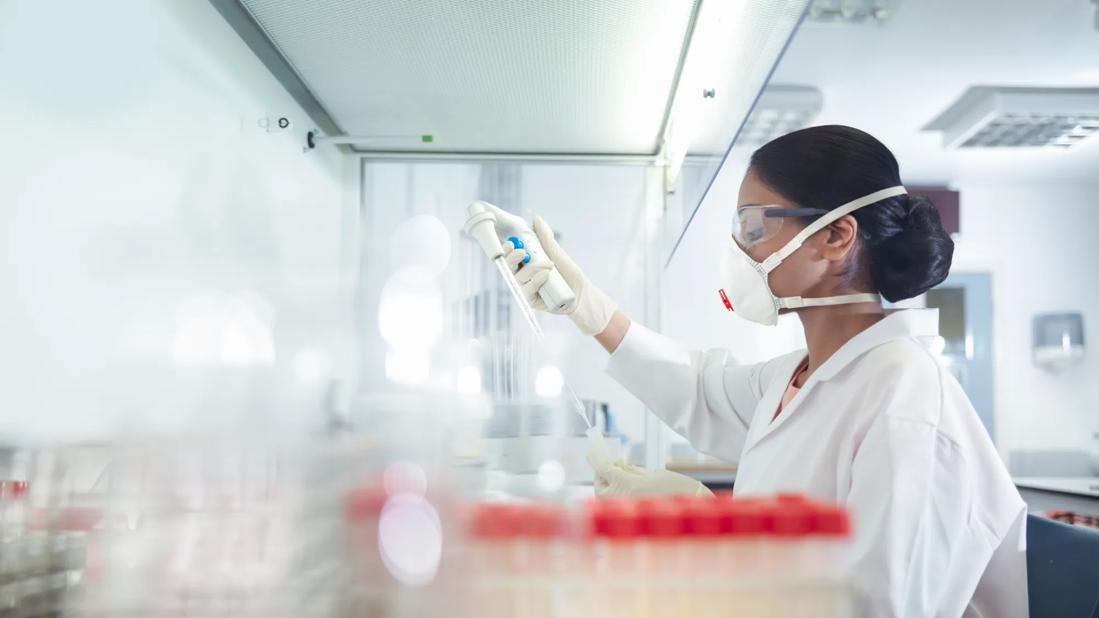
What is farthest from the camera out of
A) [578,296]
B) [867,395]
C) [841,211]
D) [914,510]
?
[578,296]

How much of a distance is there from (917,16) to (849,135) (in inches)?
90.0

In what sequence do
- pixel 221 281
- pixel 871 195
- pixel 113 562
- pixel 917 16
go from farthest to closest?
pixel 917 16 < pixel 221 281 < pixel 871 195 < pixel 113 562

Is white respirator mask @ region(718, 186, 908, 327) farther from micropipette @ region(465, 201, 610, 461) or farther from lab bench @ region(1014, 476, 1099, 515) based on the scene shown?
lab bench @ region(1014, 476, 1099, 515)

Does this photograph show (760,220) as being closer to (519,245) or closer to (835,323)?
(835,323)

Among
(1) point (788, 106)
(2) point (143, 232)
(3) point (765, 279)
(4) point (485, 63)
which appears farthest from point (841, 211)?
(1) point (788, 106)

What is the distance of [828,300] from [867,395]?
22 cm

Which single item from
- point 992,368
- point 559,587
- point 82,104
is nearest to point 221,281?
point 82,104

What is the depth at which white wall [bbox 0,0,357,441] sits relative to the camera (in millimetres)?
807

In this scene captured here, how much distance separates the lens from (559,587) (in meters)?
0.35

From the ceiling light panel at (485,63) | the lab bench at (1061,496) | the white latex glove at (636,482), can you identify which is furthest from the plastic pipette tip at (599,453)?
the lab bench at (1061,496)

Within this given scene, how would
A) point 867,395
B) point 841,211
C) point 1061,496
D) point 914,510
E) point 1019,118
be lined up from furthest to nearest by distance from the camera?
point 1019,118 → point 1061,496 → point 841,211 → point 867,395 → point 914,510

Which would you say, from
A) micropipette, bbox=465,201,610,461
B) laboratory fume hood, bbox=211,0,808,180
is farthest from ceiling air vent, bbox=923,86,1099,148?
micropipette, bbox=465,201,610,461

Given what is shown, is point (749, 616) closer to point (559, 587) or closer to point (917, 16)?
point (559, 587)

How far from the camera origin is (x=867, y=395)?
0.94 metres
